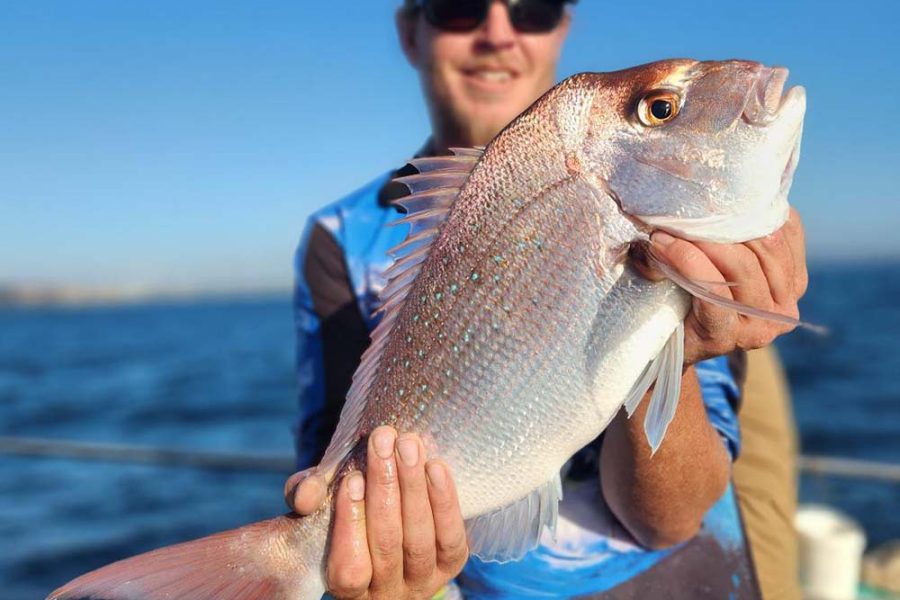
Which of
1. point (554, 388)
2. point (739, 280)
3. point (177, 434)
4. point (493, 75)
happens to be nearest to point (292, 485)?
point (554, 388)

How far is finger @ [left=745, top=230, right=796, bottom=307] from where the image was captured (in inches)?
65.4

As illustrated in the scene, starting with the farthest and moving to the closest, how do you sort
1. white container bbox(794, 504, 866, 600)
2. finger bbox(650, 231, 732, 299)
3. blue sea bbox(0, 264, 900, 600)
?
blue sea bbox(0, 264, 900, 600) < white container bbox(794, 504, 866, 600) < finger bbox(650, 231, 732, 299)

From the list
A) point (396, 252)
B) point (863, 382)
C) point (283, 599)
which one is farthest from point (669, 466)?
point (863, 382)

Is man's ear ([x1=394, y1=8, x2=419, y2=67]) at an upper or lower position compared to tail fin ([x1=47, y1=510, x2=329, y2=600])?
upper

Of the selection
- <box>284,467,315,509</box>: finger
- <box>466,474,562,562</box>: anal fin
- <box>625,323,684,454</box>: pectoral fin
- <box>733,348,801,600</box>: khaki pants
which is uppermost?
<box>625,323,684,454</box>: pectoral fin

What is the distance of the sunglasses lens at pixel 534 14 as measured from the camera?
119 inches

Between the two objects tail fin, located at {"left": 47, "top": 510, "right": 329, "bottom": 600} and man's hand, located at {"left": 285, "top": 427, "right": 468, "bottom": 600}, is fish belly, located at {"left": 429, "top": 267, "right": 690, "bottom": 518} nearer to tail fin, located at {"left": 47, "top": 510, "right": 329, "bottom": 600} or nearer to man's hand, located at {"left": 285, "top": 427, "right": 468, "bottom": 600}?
man's hand, located at {"left": 285, "top": 427, "right": 468, "bottom": 600}

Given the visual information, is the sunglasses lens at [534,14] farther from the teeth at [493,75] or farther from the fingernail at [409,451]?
the fingernail at [409,451]

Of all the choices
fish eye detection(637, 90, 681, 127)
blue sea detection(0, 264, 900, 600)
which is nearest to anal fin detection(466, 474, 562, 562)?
fish eye detection(637, 90, 681, 127)

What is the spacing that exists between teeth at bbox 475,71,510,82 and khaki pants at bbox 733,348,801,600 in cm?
154

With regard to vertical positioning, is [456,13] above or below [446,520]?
above

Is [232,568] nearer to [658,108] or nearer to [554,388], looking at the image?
[554,388]

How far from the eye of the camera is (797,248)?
1.76 m

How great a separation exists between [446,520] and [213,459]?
14.3 feet
